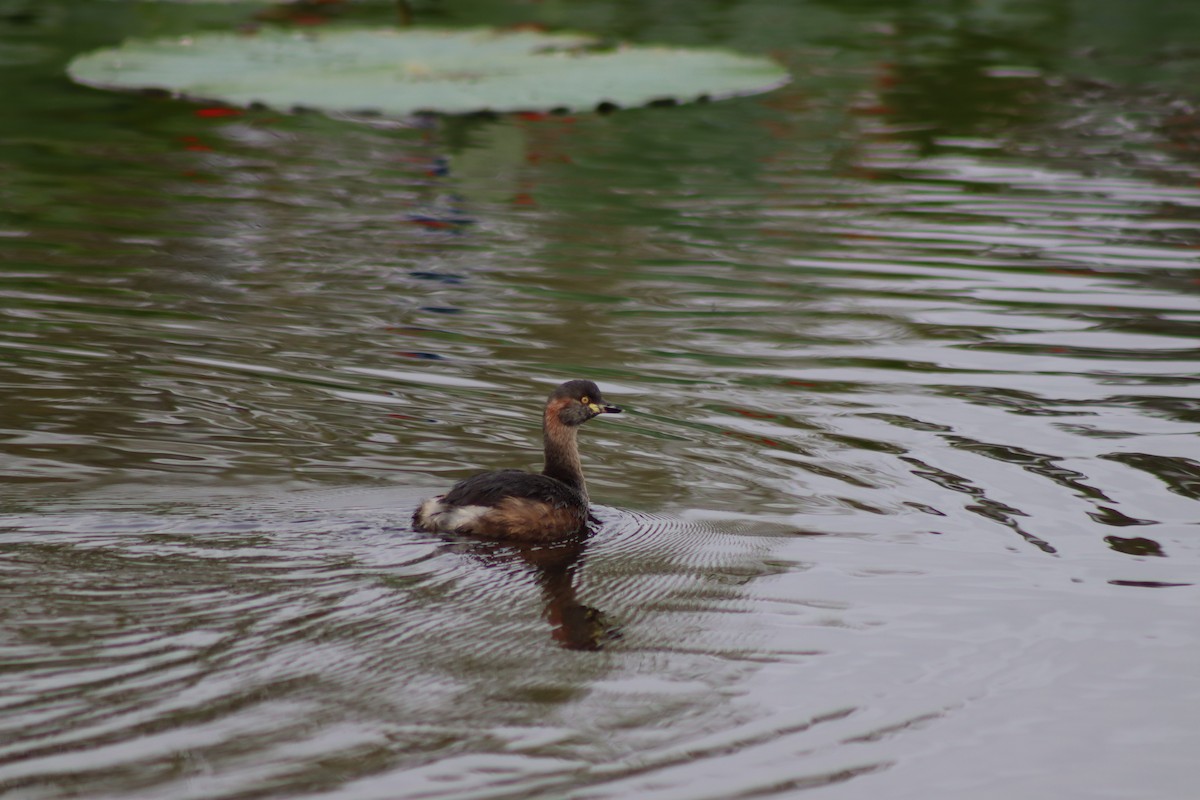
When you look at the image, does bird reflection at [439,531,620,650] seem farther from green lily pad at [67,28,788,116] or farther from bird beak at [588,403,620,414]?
green lily pad at [67,28,788,116]

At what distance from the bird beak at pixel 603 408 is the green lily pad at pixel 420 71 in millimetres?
5777

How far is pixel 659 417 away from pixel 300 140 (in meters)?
6.57

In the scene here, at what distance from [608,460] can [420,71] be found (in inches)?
273

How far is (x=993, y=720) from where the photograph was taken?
3.73m

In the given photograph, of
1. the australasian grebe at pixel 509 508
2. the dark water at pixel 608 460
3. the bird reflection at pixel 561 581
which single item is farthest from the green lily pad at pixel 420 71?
the bird reflection at pixel 561 581

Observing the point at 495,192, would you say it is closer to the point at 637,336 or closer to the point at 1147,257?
the point at 637,336

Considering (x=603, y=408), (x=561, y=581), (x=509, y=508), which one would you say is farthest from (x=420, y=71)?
(x=561, y=581)

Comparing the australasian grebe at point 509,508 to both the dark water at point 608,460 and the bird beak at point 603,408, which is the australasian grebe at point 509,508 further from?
the bird beak at point 603,408

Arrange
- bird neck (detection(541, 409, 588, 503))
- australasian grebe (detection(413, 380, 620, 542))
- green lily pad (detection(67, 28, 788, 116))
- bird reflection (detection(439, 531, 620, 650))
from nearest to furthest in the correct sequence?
1. bird reflection (detection(439, 531, 620, 650))
2. australasian grebe (detection(413, 380, 620, 542))
3. bird neck (detection(541, 409, 588, 503))
4. green lily pad (detection(67, 28, 788, 116))

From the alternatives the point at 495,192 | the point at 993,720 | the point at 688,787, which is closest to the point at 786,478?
the point at 993,720

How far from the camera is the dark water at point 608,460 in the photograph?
11.5 feet

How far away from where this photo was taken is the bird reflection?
414 cm

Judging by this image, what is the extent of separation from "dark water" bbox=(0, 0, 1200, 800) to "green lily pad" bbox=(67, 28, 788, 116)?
17.5 inches

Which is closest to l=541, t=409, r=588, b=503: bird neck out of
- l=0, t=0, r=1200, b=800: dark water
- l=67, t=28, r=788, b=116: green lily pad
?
l=0, t=0, r=1200, b=800: dark water
